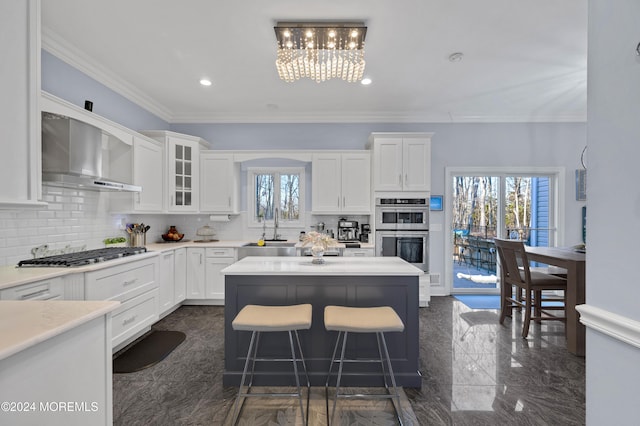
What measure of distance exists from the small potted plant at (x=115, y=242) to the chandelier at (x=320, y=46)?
9.06 feet

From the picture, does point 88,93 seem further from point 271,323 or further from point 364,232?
point 364,232

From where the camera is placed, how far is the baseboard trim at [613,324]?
0.81 metres

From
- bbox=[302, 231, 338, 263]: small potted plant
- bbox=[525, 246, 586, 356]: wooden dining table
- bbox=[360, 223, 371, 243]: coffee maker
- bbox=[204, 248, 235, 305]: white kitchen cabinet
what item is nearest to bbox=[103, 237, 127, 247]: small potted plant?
bbox=[204, 248, 235, 305]: white kitchen cabinet

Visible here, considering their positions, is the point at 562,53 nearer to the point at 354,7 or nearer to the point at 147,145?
the point at 354,7

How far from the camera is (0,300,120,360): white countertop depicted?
2.75ft

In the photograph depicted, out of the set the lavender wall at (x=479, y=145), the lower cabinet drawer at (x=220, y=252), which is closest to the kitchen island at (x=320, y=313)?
the lower cabinet drawer at (x=220, y=252)

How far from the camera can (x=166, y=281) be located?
11.3 feet

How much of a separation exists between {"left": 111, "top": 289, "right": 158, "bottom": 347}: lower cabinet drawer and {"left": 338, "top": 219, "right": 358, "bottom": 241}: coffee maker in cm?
261

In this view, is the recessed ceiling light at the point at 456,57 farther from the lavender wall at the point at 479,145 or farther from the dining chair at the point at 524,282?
the dining chair at the point at 524,282

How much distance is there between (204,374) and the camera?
91.5 inches

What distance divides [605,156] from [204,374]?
2.83m

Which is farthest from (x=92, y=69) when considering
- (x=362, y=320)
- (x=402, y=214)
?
(x=402, y=214)

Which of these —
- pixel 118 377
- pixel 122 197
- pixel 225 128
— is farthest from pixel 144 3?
pixel 118 377

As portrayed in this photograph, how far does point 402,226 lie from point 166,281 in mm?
3244
